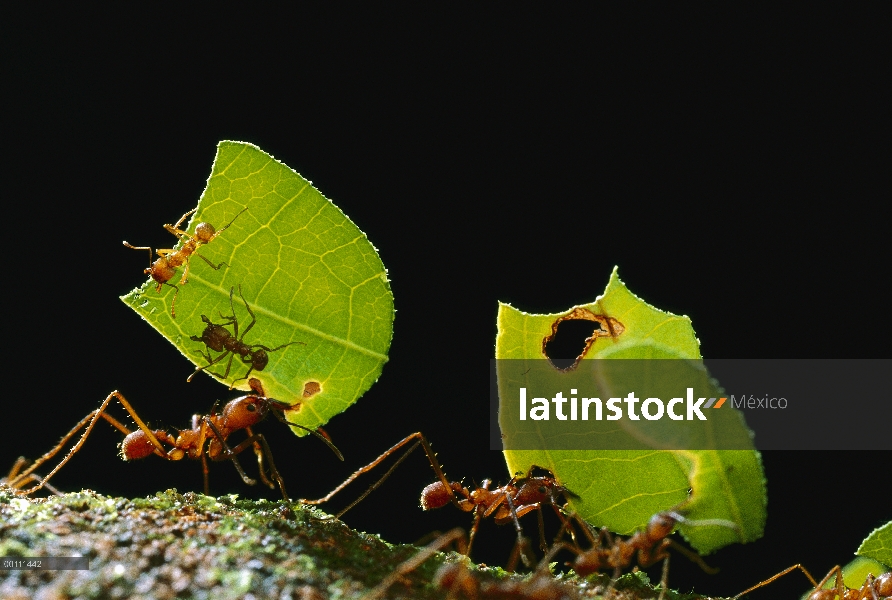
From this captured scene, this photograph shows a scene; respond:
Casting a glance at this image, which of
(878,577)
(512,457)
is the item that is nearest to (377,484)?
(512,457)

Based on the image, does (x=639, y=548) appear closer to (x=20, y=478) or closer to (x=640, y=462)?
(x=640, y=462)

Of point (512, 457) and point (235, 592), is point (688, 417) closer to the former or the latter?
point (512, 457)

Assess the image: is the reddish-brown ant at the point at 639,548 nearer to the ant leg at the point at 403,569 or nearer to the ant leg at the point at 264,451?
the ant leg at the point at 403,569

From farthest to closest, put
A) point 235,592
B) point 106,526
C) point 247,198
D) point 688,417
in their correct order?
point 247,198 → point 688,417 → point 106,526 → point 235,592

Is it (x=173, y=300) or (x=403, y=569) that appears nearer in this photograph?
(x=403, y=569)

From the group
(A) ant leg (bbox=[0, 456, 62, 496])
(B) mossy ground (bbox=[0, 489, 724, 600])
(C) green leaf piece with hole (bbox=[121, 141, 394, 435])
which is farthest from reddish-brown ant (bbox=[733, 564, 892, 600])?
(A) ant leg (bbox=[0, 456, 62, 496])

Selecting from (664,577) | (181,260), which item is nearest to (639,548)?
(664,577)
